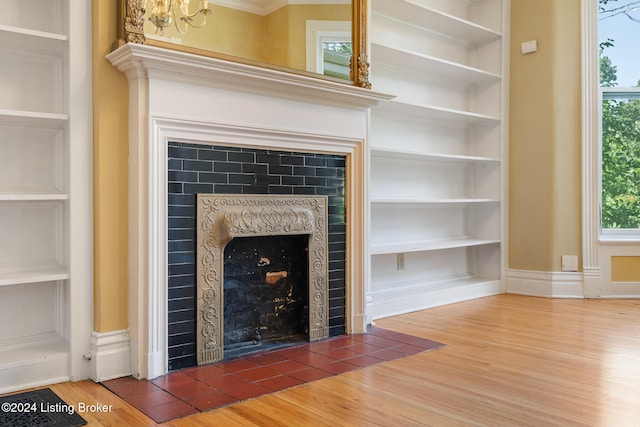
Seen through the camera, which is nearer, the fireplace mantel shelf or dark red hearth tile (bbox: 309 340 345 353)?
the fireplace mantel shelf

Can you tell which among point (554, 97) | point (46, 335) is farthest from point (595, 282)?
point (46, 335)

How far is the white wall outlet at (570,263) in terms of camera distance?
4.58 m

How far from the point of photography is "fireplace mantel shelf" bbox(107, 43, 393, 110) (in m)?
2.42

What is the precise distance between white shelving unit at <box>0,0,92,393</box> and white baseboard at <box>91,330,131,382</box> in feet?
0.20

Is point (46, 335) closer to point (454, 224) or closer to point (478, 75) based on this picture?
point (454, 224)

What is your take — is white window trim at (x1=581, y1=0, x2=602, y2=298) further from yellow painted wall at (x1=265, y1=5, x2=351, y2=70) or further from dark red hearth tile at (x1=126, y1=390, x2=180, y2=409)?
dark red hearth tile at (x1=126, y1=390, x2=180, y2=409)

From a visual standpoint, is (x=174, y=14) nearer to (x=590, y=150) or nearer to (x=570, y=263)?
(x=590, y=150)

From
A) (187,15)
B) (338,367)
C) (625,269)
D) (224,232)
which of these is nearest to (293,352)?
(338,367)

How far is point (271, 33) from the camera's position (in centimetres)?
298

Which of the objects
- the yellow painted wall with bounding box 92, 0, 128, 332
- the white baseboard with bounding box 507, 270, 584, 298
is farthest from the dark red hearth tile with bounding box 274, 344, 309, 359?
the white baseboard with bounding box 507, 270, 584, 298

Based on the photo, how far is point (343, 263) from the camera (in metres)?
3.34

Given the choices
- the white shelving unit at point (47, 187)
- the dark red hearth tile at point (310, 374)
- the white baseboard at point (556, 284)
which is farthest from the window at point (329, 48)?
the white baseboard at point (556, 284)

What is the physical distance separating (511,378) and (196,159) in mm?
1821

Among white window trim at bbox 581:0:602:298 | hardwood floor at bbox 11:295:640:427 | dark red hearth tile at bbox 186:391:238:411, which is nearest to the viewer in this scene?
hardwood floor at bbox 11:295:640:427
